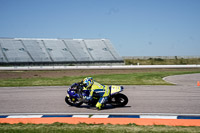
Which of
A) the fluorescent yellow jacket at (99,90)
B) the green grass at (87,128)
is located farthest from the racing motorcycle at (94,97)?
the green grass at (87,128)

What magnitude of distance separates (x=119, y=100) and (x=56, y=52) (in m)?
65.2

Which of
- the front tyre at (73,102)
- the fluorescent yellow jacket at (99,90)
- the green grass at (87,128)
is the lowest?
the green grass at (87,128)

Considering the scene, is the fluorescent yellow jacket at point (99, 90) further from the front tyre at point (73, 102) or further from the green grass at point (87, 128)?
the green grass at point (87, 128)

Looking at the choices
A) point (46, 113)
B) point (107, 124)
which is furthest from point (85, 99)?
point (107, 124)

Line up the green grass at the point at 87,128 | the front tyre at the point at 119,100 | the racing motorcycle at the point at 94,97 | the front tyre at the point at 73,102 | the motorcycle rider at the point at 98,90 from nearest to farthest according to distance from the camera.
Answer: the green grass at the point at 87,128 → the motorcycle rider at the point at 98,90 → the racing motorcycle at the point at 94,97 → the front tyre at the point at 119,100 → the front tyre at the point at 73,102

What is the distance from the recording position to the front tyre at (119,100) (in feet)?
39.7

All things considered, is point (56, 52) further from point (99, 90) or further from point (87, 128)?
point (87, 128)

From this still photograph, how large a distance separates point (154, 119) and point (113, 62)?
2718 inches

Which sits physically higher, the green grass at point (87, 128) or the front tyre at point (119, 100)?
the front tyre at point (119, 100)

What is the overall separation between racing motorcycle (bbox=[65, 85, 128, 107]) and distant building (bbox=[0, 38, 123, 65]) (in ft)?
182

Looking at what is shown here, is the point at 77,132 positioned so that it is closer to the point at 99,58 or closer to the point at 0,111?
the point at 0,111

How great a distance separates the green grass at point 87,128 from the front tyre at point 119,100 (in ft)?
11.6

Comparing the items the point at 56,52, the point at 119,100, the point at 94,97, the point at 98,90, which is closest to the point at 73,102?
the point at 94,97

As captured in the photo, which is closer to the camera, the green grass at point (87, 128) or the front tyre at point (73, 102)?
the green grass at point (87, 128)
